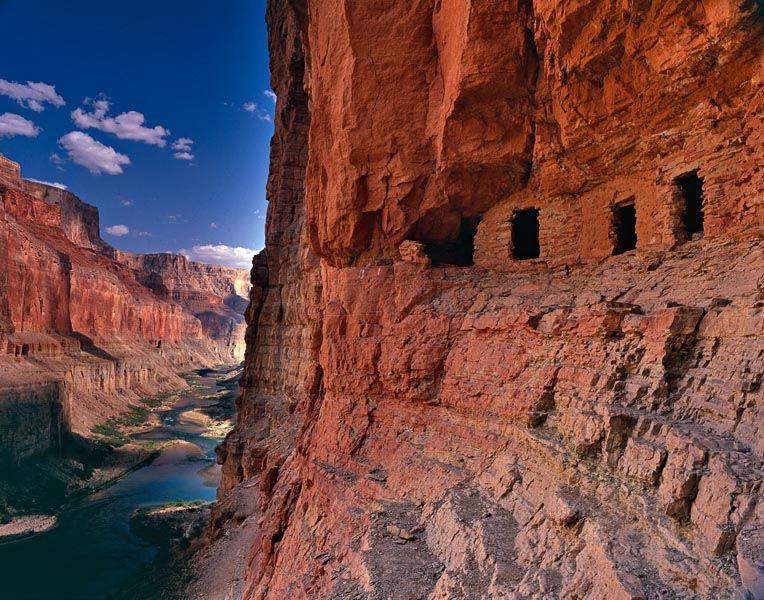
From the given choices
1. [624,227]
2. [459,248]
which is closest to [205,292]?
[459,248]

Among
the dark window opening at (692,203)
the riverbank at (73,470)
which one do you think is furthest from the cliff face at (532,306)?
the riverbank at (73,470)

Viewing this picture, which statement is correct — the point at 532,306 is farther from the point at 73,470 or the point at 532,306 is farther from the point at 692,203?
the point at 73,470

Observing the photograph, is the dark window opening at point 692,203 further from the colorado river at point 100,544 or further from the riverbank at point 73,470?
the riverbank at point 73,470

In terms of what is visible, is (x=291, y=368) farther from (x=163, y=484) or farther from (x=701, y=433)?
(x=701, y=433)

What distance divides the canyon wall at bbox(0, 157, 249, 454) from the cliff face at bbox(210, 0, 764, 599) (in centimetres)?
2935

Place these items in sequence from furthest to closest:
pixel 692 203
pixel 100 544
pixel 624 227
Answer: pixel 100 544 → pixel 624 227 → pixel 692 203

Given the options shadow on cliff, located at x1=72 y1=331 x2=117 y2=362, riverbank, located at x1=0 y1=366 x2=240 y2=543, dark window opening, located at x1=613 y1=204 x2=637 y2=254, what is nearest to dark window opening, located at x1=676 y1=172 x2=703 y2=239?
dark window opening, located at x1=613 y1=204 x2=637 y2=254

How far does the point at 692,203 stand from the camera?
8.16m

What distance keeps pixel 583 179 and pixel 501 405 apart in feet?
15.4

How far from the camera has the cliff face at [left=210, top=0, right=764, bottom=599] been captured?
5.02 m

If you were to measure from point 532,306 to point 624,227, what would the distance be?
2636mm

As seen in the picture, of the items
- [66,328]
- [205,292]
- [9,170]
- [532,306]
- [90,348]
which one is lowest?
[90,348]

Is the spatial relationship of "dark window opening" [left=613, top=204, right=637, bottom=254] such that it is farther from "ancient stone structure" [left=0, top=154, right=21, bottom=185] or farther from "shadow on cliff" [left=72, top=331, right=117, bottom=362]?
"ancient stone structure" [left=0, top=154, right=21, bottom=185]

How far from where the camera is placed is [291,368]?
85.0 ft
